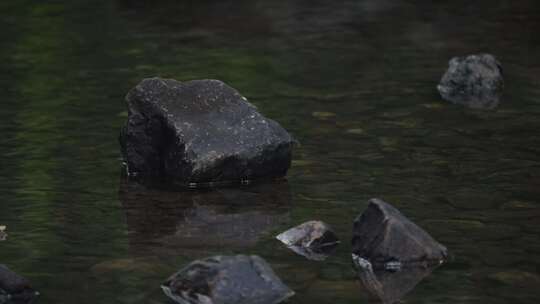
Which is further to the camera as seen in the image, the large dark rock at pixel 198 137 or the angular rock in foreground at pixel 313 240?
the large dark rock at pixel 198 137

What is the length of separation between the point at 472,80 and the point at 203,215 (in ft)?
11.4

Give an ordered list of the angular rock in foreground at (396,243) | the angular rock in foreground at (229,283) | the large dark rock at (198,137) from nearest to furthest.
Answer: the angular rock in foreground at (229,283), the angular rock in foreground at (396,243), the large dark rock at (198,137)

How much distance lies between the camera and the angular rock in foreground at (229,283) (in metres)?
5.66

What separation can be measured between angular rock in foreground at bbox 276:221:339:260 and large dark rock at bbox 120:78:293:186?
3.67ft

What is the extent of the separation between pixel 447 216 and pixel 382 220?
2.90 feet

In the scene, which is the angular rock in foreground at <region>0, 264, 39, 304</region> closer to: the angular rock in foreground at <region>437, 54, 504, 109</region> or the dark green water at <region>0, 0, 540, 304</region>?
the dark green water at <region>0, 0, 540, 304</region>

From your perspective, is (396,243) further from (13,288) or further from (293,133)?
(293,133)

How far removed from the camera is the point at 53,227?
6.96m

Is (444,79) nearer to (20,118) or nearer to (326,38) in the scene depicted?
(326,38)

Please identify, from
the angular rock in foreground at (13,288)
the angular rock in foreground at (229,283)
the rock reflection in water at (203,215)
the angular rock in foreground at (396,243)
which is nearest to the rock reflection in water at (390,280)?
the angular rock in foreground at (396,243)

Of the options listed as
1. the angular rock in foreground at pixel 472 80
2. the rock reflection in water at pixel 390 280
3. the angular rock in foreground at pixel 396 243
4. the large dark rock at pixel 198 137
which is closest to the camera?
the rock reflection in water at pixel 390 280

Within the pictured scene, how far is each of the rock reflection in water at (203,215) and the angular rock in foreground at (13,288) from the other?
918 mm

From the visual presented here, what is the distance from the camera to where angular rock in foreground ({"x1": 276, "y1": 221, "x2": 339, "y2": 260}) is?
652 cm

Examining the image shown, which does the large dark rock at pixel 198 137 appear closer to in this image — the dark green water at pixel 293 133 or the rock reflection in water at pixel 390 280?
the dark green water at pixel 293 133
